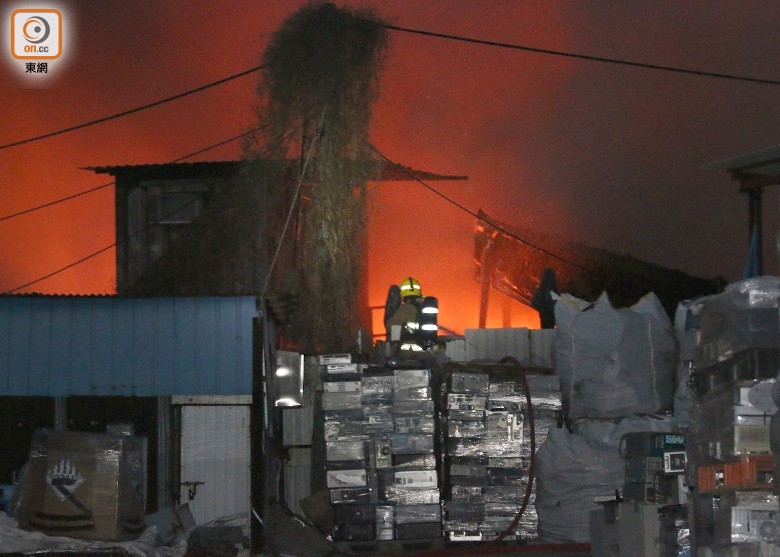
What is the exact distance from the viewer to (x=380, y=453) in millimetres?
11312

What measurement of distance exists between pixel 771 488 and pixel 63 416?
8626 mm

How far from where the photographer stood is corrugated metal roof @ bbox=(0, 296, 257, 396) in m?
11.9

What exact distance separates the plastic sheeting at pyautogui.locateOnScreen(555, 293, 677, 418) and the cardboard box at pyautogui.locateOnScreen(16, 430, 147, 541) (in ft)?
16.5

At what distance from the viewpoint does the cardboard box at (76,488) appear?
9914 mm

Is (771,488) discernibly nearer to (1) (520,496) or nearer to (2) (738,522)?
(2) (738,522)

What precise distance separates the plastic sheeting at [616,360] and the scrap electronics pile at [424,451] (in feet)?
1.31

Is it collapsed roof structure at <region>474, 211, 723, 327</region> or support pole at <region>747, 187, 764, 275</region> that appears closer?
support pole at <region>747, 187, 764, 275</region>

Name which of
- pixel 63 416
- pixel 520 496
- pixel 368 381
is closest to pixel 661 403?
pixel 520 496

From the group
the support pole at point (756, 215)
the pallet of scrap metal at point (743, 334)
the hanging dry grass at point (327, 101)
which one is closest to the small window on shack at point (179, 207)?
the hanging dry grass at point (327, 101)

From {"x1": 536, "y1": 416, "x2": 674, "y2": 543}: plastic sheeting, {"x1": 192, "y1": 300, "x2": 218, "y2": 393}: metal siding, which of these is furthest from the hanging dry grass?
{"x1": 536, "y1": 416, "x2": 674, "y2": 543}: plastic sheeting

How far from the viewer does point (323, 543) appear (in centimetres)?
1130

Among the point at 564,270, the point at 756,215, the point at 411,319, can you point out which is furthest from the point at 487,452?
the point at 564,270

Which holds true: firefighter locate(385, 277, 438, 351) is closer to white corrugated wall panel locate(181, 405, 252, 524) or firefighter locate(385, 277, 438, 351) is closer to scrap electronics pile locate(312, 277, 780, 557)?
scrap electronics pile locate(312, 277, 780, 557)

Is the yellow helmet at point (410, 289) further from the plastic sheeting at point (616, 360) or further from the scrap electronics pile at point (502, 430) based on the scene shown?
the plastic sheeting at point (616, 360)
